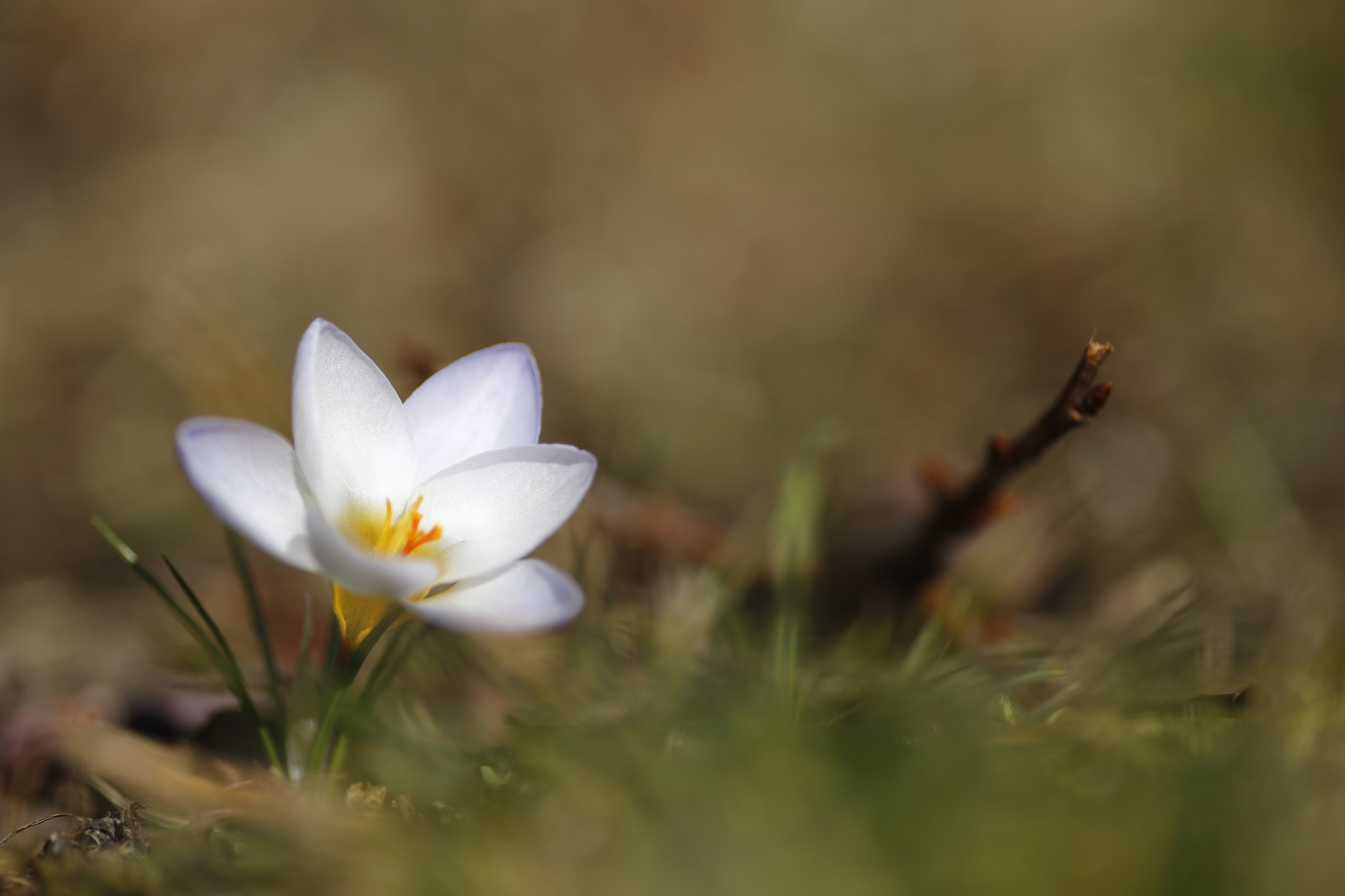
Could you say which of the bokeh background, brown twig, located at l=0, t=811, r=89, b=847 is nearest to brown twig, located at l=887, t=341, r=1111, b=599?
the bokeh background

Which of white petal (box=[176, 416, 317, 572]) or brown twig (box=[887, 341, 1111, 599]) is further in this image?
brown twig (box=[887, 341, 1111, 599])

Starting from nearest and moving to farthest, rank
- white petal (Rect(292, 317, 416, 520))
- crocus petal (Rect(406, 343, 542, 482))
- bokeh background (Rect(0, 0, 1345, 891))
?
1. white petal (Rect(292, 317, 416, 520))
2. crocus petal (Rect(406, 343, 542, 482))
3. bokeh background (Rect(0, 0, 1345, 891))

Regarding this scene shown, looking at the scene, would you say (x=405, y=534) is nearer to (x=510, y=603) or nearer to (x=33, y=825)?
(x=510, y=603)

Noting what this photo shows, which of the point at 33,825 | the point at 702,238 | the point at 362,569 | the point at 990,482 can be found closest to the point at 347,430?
the point at 362,569

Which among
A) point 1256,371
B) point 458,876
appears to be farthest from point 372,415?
Answer: point 1256,371

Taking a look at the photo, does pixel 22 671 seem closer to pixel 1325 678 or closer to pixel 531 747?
pixel 531 747

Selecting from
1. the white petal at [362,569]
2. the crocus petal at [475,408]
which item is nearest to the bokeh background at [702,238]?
the crocus petal at [475,408]

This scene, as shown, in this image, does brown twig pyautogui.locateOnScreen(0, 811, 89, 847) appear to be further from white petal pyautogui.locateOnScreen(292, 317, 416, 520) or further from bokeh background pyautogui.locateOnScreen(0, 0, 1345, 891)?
bokeh background pyautogui.locateOnScreen(0, 0, 1345, 891)

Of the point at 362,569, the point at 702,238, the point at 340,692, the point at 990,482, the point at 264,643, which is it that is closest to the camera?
the point at 362,569
